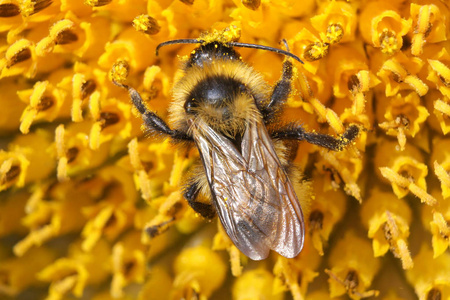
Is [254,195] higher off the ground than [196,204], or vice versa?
[254,195]

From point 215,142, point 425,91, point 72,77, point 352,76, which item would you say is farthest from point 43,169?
point 425,91

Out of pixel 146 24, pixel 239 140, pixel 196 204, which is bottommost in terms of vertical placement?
pixel 196 204

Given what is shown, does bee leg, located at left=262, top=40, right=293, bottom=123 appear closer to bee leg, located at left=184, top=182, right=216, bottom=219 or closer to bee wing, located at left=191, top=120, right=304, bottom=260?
bee wing, located at left=191, top=120, right=304, bottom=260

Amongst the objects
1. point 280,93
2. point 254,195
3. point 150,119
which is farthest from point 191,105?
point 254,195

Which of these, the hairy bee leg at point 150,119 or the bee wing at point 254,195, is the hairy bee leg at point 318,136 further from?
the hairy bee leg at point 150,119

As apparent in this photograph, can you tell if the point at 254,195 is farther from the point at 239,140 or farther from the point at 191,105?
the point at 191,105

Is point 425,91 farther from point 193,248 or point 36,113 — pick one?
point 36,113
